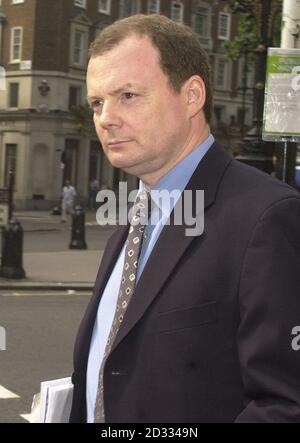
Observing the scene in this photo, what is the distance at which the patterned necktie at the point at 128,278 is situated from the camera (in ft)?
6.44

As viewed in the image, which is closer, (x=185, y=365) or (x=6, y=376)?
(x=185, y=365)

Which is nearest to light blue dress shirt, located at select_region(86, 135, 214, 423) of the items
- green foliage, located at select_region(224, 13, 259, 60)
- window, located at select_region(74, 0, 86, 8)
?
green foliage, located at select_region(224, 13, 259, 60)

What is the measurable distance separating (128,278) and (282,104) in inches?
180

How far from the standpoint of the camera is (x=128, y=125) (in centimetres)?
201

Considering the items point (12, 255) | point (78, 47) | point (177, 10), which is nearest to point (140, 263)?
point (12, 255)

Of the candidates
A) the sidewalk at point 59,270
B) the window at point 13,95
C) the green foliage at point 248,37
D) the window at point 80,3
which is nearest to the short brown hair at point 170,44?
the green foliage at point 248,37

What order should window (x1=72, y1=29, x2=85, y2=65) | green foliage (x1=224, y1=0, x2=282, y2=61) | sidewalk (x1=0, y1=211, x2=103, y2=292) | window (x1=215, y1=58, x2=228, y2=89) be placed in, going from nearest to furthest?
1. green foliage (x1=224, y1=0, x2=282, y2=61)
2. sidewalk (x1=0, y1=211, x2=103, y2=292)
3. window (x1=72, y1=29, x2=85, y2=65)
4. window (x1=215, y1=58, x2=228, y2=89)

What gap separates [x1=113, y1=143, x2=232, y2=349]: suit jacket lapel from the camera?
1.84m

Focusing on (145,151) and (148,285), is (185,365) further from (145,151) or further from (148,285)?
(145,151)

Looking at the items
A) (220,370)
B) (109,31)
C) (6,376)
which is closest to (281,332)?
(220,370)

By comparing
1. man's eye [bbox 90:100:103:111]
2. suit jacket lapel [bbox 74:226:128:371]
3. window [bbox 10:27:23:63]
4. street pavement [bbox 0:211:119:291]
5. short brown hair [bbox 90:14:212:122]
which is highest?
window [bbox 10:27:23:63]

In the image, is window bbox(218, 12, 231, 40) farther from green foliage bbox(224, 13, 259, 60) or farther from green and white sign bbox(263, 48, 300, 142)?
green and white sign bbox(263, 48, 300, 142)

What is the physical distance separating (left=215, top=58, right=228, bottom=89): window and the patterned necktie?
53.3 meters
